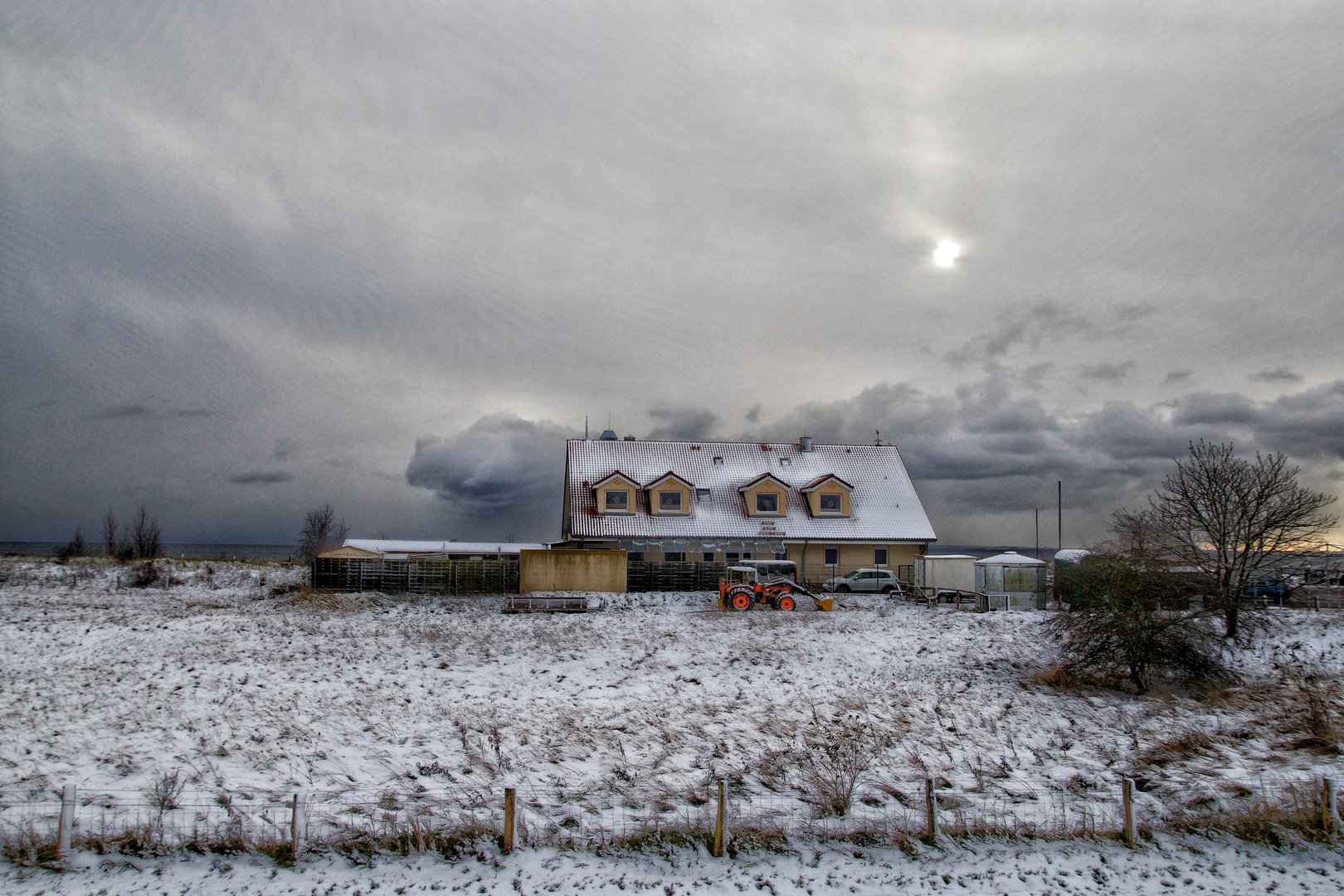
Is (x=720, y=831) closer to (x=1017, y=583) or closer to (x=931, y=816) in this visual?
(x=931, y=816)

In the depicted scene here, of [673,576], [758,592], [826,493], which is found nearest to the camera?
[758,592]

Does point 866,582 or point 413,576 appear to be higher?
point 413,576

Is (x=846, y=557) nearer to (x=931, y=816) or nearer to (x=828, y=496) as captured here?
(x=828, y=496)

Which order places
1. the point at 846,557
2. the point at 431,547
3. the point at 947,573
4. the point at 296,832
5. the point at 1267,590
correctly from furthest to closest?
the point at 431,547 → the point at 846,557 → the point at 947,573 → the point at 1267,590 → the point at 296,832

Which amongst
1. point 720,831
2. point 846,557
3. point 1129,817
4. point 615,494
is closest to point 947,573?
point 846,557

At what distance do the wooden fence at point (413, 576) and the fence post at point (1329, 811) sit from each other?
93.3 feet

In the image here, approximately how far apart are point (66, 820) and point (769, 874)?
8255 mm

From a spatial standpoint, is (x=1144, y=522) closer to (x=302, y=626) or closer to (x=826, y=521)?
(x=826, y=521)

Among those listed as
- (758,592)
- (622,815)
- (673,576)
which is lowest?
(622,815)

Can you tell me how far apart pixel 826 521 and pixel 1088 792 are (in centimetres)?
2947

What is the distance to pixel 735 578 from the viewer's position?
3325 centimetres

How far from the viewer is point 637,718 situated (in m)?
14.0

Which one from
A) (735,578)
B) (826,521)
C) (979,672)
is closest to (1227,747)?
(979,672)

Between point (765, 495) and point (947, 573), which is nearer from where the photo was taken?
point (947, 573)
